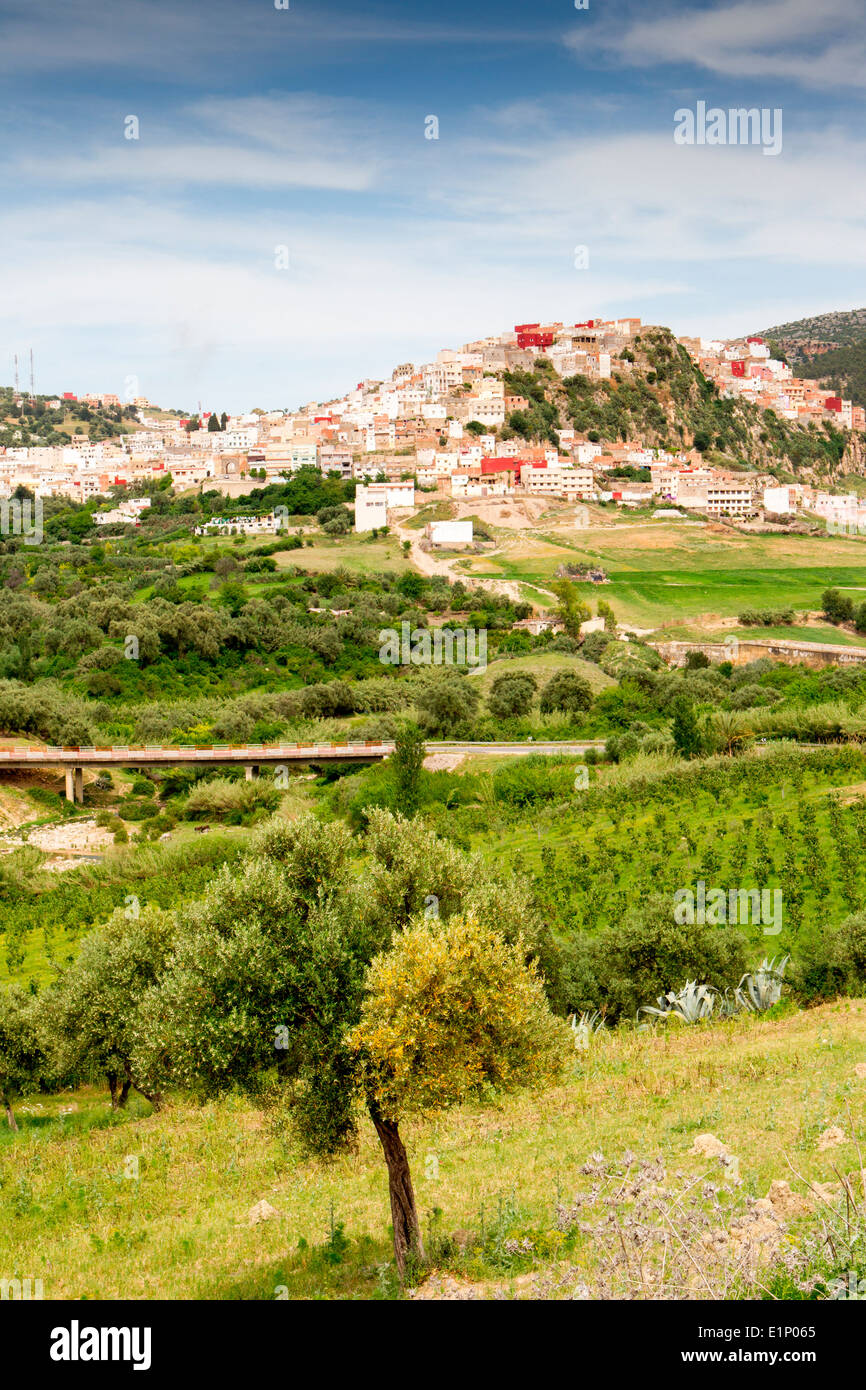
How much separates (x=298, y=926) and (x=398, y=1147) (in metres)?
1.71

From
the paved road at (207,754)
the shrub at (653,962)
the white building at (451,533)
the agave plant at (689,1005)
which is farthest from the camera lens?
the white building at (451,533)

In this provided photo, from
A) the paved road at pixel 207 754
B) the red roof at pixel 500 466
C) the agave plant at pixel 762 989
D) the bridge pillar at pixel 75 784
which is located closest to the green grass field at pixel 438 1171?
the agave plant at pixel 762 989

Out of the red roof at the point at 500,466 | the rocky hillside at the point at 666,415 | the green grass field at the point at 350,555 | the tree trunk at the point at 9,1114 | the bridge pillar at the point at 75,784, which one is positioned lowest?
the bridge pillar at the point at 75,784

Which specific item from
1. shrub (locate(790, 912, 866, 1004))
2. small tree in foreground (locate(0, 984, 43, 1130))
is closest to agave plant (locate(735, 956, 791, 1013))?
shrub (locate(790, 912, 866, 1004))

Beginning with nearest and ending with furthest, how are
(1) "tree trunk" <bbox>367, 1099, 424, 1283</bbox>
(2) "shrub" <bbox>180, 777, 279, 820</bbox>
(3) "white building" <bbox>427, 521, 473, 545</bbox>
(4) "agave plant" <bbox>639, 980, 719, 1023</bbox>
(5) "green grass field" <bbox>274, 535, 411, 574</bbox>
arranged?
(1) "tree trunk" <bbox>367, 1099, 424, 1283</bbox> < (4) "agave plant" <bbox>639, 980, 719, 1023</bbox> < (2) "shrub" <bbox>180, 777, 279, 820</bbox> < (5) "green grass field" <bbox>274, 535, 411, 574</bbox> < (3) "white building" <bbox>427, 521, 473, 545</bbox>

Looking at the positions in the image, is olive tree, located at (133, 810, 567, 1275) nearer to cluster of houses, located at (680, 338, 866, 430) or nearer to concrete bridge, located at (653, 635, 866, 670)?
concrete bridge, located at (653, 635, 866, 670)

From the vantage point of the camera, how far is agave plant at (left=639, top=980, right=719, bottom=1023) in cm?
1466

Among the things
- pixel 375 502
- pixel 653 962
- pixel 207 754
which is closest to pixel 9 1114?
pixel 653 962

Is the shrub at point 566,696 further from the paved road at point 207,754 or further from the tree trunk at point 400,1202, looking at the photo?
the tree trunk at point 400,1202

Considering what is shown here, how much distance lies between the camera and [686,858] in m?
23.3

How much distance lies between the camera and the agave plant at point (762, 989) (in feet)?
49.0

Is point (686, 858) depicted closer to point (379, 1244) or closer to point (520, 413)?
point (379, 1244)

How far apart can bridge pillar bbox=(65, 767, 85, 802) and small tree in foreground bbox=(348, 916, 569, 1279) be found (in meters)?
36.2
